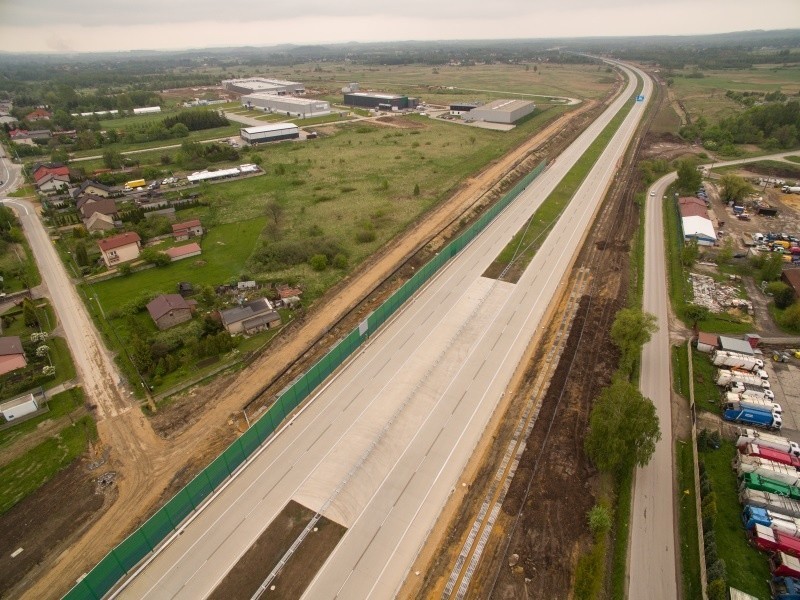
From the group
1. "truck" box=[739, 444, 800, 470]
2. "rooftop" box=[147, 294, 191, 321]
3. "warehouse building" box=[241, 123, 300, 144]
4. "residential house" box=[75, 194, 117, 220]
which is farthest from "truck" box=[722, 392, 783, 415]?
"warehouse building" box=[241, 123, 300, 144]

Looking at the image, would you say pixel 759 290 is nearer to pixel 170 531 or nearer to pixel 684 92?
pixel 170 531

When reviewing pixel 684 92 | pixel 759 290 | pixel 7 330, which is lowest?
pixel 7 330

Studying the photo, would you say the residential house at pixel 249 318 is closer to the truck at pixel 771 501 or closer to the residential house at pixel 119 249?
the residential house at pixel 119 249

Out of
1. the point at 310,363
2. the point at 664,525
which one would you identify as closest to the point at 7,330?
the point at 310,363

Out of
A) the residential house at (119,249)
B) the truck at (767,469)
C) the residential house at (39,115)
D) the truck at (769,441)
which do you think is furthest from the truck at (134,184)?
the truck at (767,469)

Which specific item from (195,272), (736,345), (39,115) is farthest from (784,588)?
(39,115)
